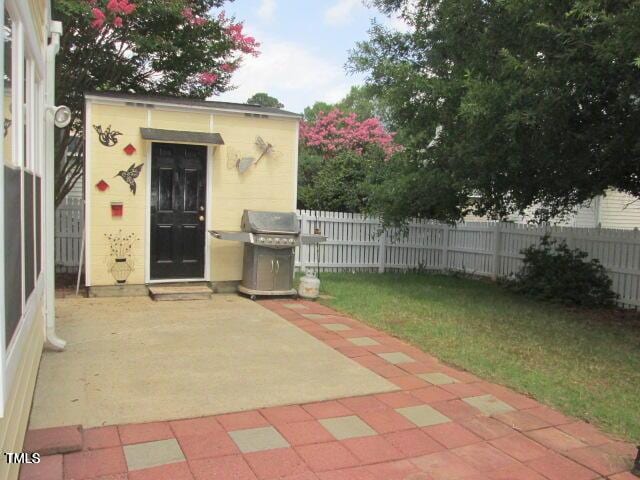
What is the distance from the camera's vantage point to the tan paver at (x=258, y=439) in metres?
3.32

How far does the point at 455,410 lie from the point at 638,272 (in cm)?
611

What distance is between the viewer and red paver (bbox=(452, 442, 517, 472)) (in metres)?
3.28

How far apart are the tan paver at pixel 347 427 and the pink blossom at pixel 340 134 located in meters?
17.4

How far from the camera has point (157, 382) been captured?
4355 mm

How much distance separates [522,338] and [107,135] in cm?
597

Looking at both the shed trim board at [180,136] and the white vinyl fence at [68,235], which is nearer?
the shed trim board at [180,136]

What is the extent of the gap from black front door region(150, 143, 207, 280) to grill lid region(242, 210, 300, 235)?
69cm

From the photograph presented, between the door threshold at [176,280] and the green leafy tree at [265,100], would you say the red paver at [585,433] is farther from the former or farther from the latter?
the green leafy tree at [265,100]

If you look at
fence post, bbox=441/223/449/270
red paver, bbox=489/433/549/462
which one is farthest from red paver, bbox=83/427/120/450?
fence post, bbox=441/223/449/270

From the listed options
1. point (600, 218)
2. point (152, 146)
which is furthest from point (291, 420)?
point (600, 218)

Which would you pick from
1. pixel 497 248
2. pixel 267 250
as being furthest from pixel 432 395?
pixel 497 248

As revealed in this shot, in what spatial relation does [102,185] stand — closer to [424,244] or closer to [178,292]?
[178,292]

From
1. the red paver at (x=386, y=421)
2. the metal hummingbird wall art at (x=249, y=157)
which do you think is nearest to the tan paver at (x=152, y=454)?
the red paver at (x=386, y=421)

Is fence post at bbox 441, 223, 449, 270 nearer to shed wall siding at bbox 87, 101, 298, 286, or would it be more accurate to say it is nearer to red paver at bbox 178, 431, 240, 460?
shed wall siding at bbox 87, 101, 298, 286
